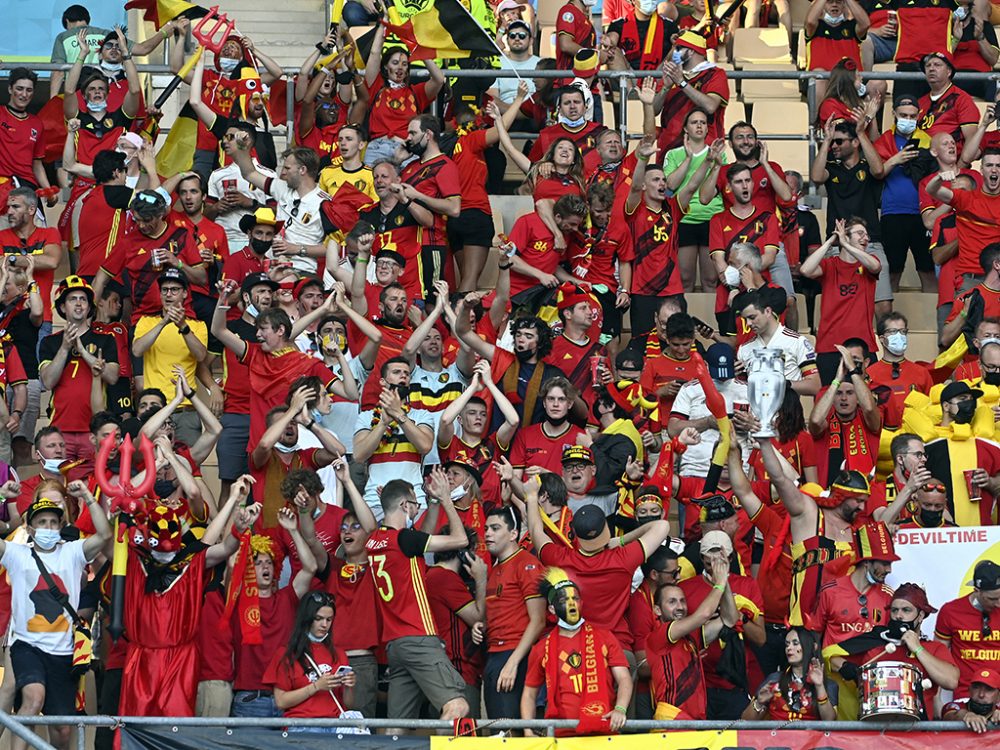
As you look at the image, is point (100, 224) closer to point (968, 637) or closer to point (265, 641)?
point (265, 641)

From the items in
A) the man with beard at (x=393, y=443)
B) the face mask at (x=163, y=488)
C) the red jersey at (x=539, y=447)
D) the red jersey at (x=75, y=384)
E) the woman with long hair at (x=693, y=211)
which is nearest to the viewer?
the face mask at (x=163, y=488)

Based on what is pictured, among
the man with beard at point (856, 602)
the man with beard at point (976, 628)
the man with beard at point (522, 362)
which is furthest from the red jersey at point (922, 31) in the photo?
the man with beard at point (976, 628)

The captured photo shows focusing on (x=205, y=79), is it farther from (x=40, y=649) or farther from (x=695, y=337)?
(x=40, y=649)

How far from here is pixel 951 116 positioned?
62.8ft

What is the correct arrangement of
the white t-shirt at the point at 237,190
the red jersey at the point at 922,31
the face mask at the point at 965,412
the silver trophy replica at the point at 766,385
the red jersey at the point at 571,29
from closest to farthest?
1. the face mask at the point at 965,412
2. the silver trophy replica at the point at 766,385
3. the white t-shirt at the point at 237,190
4. the red jersey at the point at 571,29
5. the red jersey at the point at 922,31

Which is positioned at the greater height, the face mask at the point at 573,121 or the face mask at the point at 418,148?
the face mask at the point at 573,121

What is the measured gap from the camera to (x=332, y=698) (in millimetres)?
14492

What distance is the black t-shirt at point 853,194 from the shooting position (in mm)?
18672

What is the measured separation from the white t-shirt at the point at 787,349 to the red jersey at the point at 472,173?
2.54m

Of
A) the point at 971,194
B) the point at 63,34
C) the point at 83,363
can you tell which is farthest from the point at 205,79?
the point at 971,194

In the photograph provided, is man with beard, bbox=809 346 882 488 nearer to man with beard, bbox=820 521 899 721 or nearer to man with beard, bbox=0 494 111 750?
man with beard, bbox=820 521 899 721

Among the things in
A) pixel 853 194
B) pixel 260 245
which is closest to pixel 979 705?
pixel 853 194

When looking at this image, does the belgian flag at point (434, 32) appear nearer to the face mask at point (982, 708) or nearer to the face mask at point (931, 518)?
the face mask at point (931, 518)

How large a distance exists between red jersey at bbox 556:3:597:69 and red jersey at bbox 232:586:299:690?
656cm
